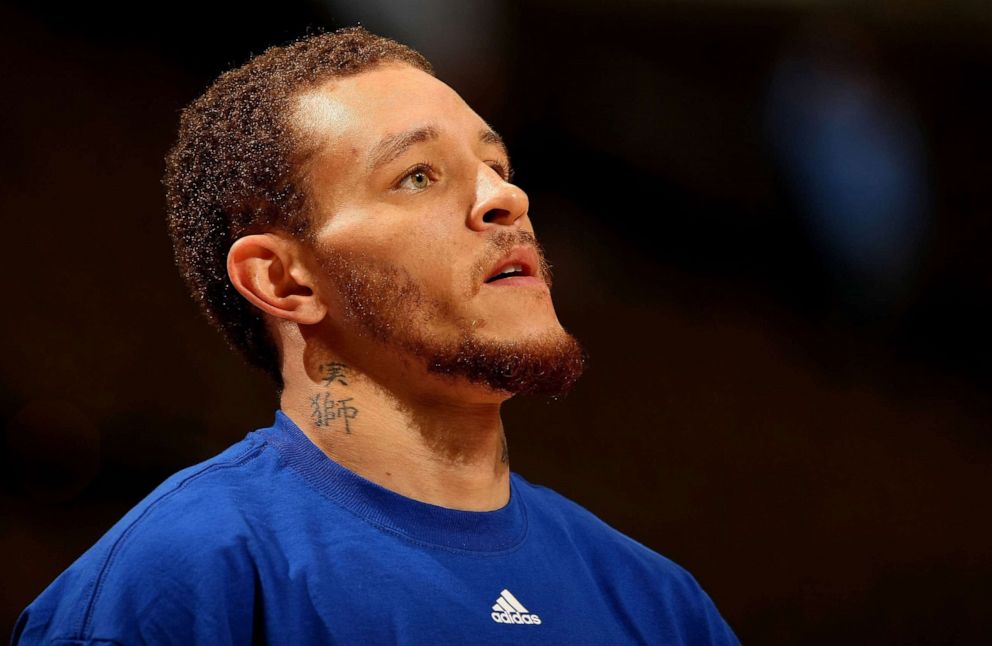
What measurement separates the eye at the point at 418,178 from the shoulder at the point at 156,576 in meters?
0.37

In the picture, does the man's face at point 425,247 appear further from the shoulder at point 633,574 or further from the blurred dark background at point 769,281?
the blurred dark background at point 769,281

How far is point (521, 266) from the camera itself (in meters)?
1.21

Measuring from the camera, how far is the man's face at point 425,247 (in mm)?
1145

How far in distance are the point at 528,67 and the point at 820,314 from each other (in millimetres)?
788

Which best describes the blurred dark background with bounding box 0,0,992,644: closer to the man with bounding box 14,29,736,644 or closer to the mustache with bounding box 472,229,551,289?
the man with bounding box 14,29,736,644

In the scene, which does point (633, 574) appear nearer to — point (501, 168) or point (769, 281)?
point (501, 168)

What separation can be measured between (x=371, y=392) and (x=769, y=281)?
4.39 ft

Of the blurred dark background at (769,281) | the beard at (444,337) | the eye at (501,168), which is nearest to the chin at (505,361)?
the beard at (444,337)

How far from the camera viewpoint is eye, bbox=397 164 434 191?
119cm

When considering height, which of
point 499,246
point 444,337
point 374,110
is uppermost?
point 374,110

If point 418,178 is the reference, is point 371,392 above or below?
below

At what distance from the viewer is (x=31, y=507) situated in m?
1.75

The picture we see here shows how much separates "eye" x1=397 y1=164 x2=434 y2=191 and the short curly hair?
111mm

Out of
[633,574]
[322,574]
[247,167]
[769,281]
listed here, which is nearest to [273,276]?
[247,167]
